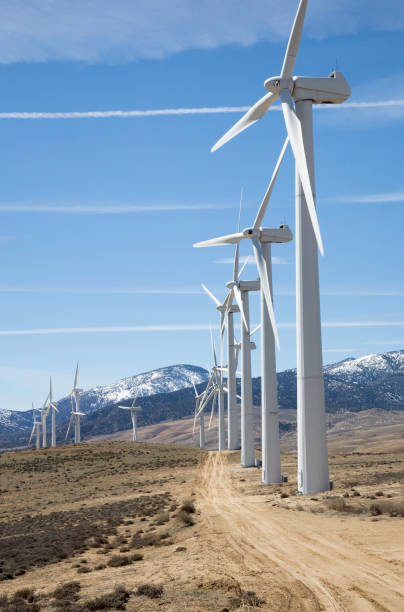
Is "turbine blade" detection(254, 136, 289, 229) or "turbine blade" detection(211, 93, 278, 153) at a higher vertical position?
"turbine blade" detection(211, 93, 278, 153)

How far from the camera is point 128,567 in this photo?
22.0m

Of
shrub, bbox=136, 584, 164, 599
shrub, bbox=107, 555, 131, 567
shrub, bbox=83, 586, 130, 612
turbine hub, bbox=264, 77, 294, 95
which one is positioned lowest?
shrub, bbox=107, 555, 131, 567

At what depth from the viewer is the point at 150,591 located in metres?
16.6

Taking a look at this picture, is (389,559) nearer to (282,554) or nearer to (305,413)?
(282,554)

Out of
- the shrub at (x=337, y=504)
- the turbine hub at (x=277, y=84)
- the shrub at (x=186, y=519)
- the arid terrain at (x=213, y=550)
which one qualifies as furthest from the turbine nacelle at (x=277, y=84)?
the shrub at (x=186, y=519)

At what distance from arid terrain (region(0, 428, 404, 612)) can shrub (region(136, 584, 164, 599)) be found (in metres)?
0.03

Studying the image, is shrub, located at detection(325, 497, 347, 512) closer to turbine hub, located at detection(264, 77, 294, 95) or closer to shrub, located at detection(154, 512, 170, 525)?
shrub, located at detection(154, 512, 170, 525)

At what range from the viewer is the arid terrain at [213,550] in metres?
15.8

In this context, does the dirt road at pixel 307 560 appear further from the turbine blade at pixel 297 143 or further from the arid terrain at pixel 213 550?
the turbine blade at pixel 297 143

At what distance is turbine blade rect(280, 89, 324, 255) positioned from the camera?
92.1ft

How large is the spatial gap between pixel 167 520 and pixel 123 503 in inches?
526

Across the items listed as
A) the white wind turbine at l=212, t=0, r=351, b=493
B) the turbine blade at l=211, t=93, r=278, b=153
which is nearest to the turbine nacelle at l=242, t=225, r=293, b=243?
the turbine blade at l=211, t=93, r=278, b=153

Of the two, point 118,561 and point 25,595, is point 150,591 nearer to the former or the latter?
point 25,595

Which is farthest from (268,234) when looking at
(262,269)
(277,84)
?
(277,84)
